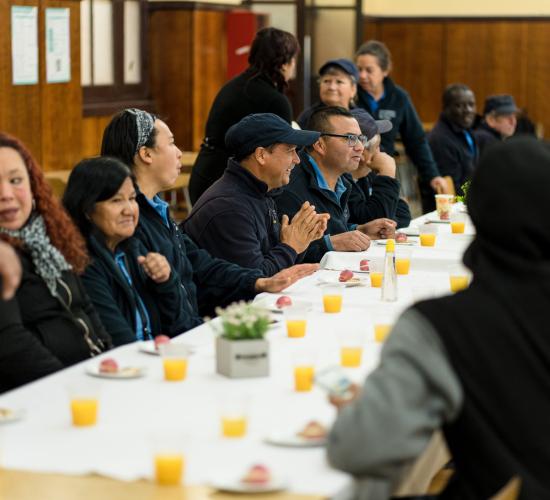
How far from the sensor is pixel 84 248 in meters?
3.54

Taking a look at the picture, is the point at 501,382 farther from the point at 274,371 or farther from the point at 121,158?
the point at 121,158

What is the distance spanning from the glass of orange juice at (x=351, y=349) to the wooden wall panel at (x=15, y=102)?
5.03 metres

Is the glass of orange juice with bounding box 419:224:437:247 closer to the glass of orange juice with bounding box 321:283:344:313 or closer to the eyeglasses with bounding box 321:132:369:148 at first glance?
the eyeglasses with bounding box 321:132:369:148

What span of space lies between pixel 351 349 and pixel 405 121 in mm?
5554

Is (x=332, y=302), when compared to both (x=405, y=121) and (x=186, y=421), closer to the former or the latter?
(x=186, y=421)

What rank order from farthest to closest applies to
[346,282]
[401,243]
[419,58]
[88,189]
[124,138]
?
[419,58] → [401,243] → [346,282] → [124,138] → [88,189]

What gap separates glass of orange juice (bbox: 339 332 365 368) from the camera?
3031mm

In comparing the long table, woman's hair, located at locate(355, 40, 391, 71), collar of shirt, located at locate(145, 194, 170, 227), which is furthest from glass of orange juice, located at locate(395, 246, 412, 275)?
woman's hair, located at locate(355, 40, 391, 71)

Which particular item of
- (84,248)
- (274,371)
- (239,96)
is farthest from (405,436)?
(239,96)

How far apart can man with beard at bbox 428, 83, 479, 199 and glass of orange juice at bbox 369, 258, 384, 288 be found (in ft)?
15.7

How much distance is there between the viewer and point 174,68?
11.0m

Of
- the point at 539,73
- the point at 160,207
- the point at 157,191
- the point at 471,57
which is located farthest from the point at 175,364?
the point at 471,57

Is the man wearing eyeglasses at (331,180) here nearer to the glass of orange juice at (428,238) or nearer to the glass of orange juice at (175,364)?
the glass of orange juice at (428,238)

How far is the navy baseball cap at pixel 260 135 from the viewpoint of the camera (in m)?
4.85
